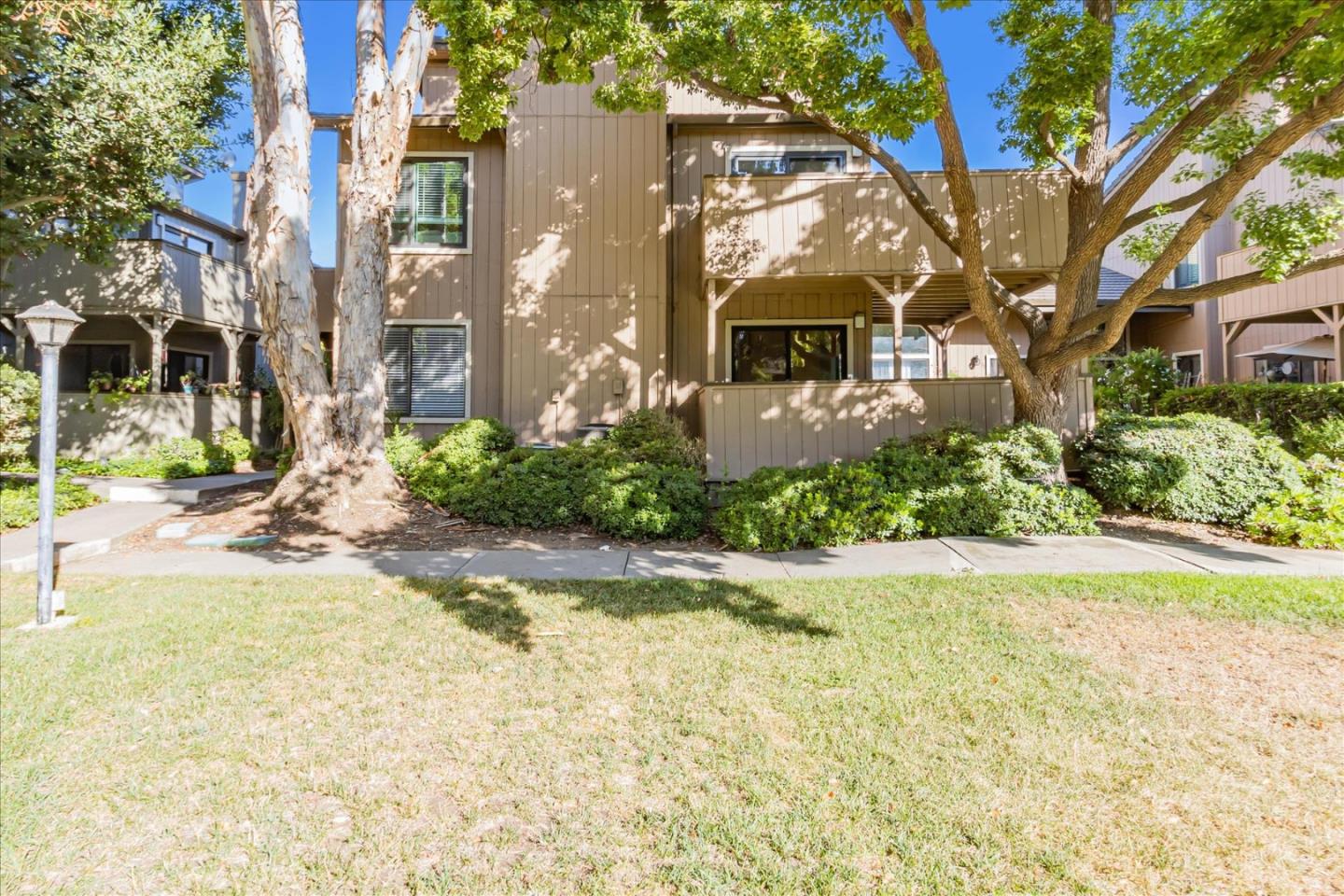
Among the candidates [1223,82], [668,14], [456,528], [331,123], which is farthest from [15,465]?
[1223,82]

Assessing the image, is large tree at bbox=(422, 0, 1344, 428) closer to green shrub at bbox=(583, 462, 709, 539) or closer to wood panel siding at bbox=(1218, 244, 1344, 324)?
green shrub at bbox=(583, 462, 709, 539)

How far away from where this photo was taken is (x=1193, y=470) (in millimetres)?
A: 7281

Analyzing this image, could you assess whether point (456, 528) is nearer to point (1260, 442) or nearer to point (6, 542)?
point (6, 542)

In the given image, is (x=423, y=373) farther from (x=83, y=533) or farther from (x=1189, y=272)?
(x=1189, y=272)

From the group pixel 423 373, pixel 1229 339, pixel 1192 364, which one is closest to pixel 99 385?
pixel 423 373

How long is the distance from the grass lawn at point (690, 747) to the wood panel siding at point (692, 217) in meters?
6.87

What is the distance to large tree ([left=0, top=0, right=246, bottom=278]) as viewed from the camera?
31.2 feet

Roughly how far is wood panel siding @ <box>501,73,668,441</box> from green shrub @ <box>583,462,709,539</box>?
10.9ft

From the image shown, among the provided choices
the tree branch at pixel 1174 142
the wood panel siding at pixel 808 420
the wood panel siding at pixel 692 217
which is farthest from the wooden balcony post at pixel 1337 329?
the wood panel siding at pixel 692 217

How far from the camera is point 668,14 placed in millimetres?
7238

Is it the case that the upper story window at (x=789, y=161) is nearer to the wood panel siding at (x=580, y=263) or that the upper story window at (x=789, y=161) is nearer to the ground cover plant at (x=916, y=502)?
the wood panel siding at (x=580, y=263)

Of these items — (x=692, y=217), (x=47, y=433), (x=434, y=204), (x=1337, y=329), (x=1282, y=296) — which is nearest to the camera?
(x=47, y=433)

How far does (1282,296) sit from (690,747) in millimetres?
16921

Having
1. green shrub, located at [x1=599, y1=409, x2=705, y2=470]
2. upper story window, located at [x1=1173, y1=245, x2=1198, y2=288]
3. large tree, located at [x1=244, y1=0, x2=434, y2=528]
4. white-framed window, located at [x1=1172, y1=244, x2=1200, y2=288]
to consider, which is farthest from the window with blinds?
upper story window, located at [x1=1173, y1=245, x2=1198, y2=288]
